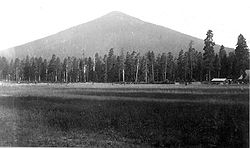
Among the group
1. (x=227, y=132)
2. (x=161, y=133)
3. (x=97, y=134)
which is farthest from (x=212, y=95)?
(x=97, y=134)

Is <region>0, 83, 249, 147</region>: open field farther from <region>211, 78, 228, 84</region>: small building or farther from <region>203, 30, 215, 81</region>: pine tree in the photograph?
<region>203, 30, 215, 81</region>: pine tree

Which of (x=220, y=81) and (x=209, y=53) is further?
(x=209, y=53)

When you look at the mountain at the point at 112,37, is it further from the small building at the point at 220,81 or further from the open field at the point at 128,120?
the open field at the point at 128,120

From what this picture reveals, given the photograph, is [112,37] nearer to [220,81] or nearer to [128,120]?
[128,120]

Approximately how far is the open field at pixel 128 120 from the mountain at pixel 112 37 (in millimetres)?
1684

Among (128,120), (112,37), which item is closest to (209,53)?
(112,37)

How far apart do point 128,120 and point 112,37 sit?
314cm

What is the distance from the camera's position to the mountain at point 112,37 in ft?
27.0

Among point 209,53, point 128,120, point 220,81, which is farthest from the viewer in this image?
point 209,53

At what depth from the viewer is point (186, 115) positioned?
6840 mm

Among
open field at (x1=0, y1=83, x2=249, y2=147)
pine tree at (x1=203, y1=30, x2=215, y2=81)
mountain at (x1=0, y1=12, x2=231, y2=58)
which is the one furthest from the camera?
mountain at (x1=0, y1=12, x2=231, y2=58)

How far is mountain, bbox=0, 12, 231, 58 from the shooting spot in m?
8.23

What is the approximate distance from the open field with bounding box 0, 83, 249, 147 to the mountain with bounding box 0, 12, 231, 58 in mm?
1684

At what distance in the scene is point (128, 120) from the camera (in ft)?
23.2
